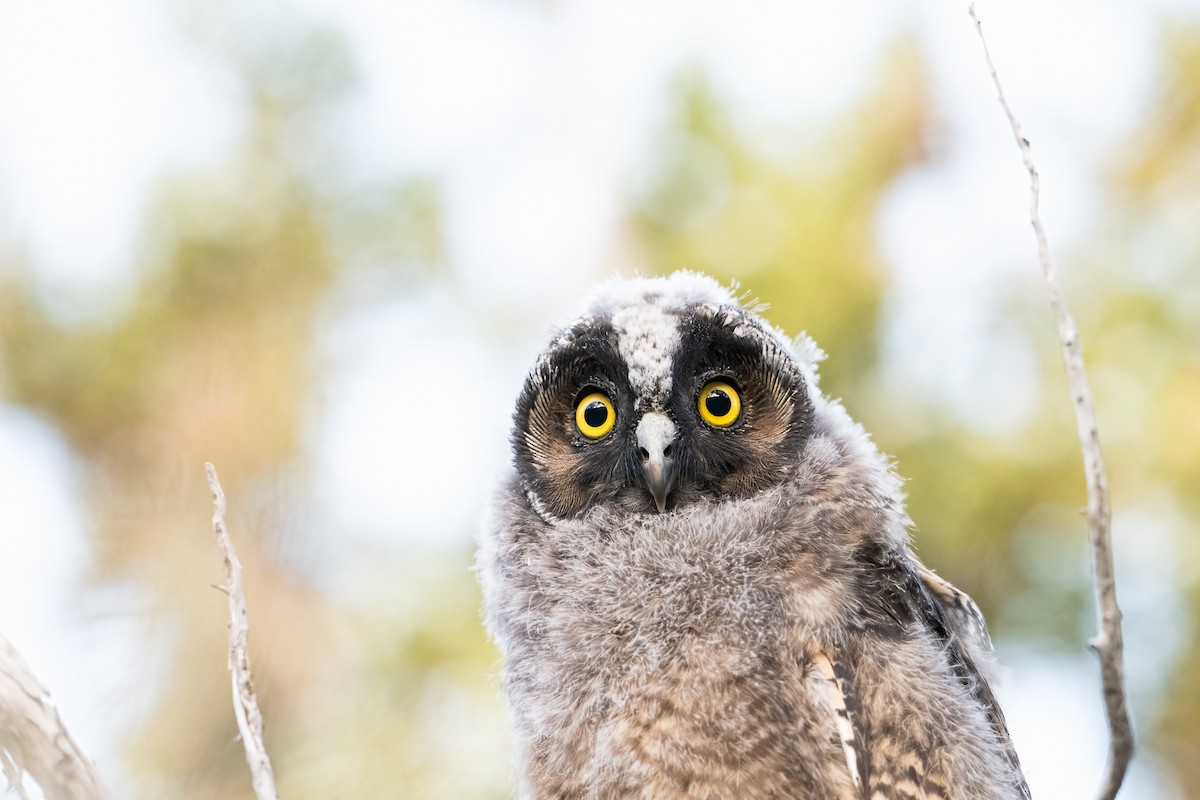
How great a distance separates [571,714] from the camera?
2219 mm

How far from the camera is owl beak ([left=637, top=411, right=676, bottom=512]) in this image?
2375 mm

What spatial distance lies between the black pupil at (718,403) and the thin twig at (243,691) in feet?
4.22

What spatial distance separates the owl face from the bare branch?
4.28 feet

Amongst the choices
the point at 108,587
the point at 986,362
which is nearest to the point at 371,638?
the point at 108,587

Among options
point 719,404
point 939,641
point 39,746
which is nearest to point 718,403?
point 719,404

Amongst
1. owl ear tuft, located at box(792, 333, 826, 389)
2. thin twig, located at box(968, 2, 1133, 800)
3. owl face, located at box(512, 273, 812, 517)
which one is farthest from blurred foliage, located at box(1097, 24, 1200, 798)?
thin twig, located at box(968, 2, 1133, 800)

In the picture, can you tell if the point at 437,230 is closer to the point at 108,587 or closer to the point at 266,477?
the point at 266,477

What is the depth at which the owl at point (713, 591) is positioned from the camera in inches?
79.9

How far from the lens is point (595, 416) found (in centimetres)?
265

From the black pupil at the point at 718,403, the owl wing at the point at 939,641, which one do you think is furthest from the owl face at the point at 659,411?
the owl wing at the point at 939,641

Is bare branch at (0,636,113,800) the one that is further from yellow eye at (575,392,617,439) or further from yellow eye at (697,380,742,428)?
yellow eye at (697,380,742,428)

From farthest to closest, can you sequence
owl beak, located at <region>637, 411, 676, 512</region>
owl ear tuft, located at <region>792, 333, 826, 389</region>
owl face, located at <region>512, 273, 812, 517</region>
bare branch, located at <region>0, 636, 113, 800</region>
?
owl ear tuft, located at <region>792, 333, 826, 389</region>
owl face, located at <region>512, 273, 812, 517</region>
owl beak, located at <region>637, 411, 676, 512</region>
bare branch, located at <region>0, 636, 113, 800</region>

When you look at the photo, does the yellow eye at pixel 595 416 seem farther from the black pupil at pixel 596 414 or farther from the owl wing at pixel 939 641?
the owl wing at pixel 939 641

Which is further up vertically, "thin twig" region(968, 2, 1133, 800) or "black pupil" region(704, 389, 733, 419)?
"black pupil" region(704, 389, 733, 419)
